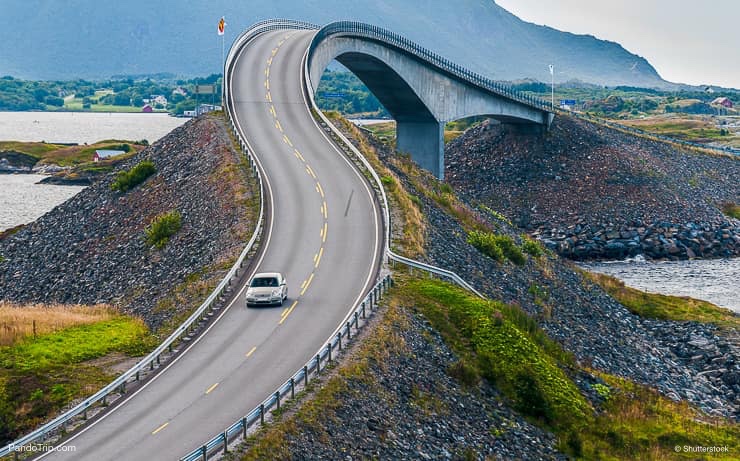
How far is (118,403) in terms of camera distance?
29969mm

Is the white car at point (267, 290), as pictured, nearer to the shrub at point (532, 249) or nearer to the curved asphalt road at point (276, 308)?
the curved asphalt road at point (276, 308)

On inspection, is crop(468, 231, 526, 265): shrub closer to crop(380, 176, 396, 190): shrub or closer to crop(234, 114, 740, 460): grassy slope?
crop(380, 176, 396, 190): shrub

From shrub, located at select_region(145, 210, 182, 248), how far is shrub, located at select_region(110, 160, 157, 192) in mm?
10346

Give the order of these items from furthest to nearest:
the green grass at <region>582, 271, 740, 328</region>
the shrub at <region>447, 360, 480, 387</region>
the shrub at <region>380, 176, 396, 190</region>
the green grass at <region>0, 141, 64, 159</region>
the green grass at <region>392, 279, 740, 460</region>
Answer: the green grass at <region>0, 141, 64, 159</region>, the green grass at <region>582, 271, 740, 328</region>, the shrub at <region>380, 176, 396, 190</region>, the shrub at <region>447, 360, 480, 387</region>, the green grass at <region>392, 279, 740, 460</region>

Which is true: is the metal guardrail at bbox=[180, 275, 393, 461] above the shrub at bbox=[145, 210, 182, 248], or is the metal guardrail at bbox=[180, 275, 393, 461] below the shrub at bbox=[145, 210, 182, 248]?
below

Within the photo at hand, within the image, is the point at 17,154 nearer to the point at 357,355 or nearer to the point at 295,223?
the point at 295,223

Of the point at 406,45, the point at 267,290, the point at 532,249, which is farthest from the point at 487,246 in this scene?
the point at 406,45

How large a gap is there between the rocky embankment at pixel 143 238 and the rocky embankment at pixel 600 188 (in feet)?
129

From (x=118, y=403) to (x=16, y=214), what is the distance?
8724 centimetres

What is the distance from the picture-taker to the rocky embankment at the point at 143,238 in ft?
154

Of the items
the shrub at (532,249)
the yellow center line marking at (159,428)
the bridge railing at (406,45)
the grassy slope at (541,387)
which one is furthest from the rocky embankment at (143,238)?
the shrub at (532,249)

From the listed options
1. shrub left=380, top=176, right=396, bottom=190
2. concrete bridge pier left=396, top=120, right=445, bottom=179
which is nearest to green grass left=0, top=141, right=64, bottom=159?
concrete bridge pier left=396, top=120, right=445, bottom=179

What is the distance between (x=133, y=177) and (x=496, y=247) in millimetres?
23962

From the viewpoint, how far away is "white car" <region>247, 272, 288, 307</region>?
39.3m
